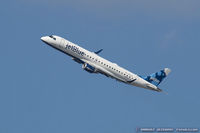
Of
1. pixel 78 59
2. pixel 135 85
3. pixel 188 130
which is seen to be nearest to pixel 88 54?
pixel 78 59

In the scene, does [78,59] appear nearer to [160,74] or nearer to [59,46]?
[59,46]

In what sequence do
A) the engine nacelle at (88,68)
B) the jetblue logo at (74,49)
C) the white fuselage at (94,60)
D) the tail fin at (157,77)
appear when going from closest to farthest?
the engine nacelle at (88,68) < the jetblue logo at (74,49) < the white fuselage at (94,60) < the tail fin at (157,77)

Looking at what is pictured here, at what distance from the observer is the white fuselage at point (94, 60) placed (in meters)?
177

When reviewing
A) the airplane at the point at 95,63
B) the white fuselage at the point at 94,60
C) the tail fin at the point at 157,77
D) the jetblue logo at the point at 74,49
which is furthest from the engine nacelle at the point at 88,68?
the tail fin at the point at 157,77

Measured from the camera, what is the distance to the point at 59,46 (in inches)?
6978

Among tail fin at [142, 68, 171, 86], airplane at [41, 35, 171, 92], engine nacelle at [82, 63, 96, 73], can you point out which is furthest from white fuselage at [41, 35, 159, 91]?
tail fin at [142, 68, 171, 86]

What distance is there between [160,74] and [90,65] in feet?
79.4

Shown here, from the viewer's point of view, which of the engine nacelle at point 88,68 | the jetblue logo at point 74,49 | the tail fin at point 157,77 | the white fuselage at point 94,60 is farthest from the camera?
the tail fin at point 157,77

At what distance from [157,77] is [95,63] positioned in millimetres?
21098

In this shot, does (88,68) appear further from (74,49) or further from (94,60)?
(74,49)

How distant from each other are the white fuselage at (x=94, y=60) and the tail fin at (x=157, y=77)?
4.87 m

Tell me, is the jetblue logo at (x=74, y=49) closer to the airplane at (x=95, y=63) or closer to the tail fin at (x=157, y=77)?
the airplane at (x=95, y=63)

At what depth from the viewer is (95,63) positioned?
7028 inches

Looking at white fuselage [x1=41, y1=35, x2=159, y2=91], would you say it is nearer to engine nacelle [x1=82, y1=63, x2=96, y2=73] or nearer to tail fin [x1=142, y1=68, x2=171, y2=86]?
engine nacelle [x1=82, y1=63, x2=96, y2=73]
